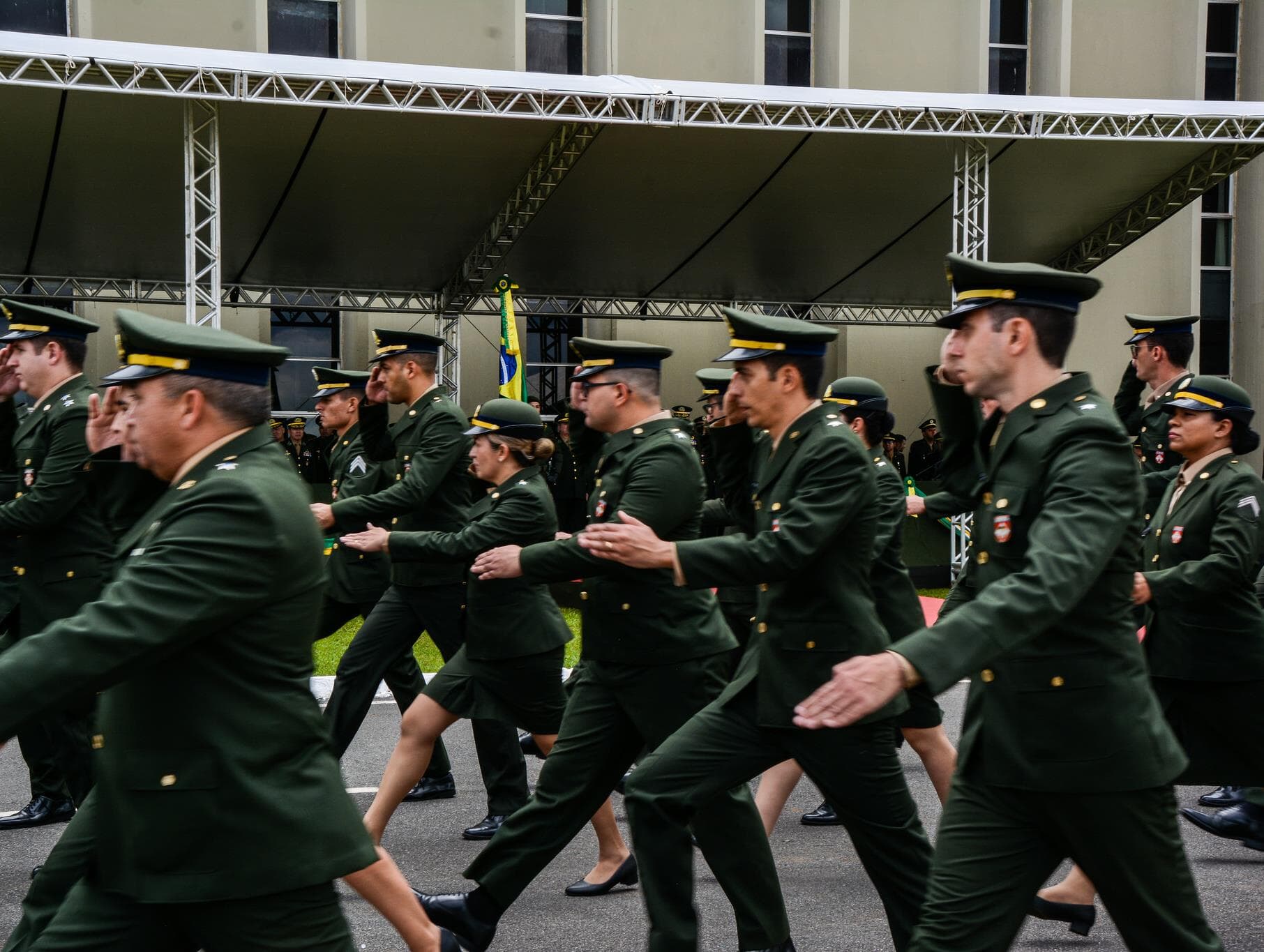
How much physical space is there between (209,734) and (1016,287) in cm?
196

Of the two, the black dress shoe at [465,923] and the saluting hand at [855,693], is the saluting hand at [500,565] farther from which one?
the saluting hand at [855,693]

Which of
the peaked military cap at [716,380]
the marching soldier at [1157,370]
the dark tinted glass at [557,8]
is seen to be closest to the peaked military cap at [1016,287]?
the peaked military cap at [716,380]

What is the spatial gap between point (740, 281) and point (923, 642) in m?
17.5

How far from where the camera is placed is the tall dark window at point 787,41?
75.0 ft

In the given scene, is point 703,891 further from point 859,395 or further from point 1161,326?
point 1161,326

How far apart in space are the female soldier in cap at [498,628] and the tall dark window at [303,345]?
16.2 meters

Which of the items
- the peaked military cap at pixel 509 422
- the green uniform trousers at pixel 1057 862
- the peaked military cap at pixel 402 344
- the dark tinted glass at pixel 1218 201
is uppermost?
the dark tinted glass at pixel 1218 201

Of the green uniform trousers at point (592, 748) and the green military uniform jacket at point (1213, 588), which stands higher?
the green military uniform jacket at point (1213, 588)

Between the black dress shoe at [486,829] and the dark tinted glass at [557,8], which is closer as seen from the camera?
the black dress shoe at [486,829]

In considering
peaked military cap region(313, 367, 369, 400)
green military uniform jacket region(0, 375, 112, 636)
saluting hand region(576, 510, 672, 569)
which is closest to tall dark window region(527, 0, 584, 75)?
peaked military cap region(313, 367, 369, 400)

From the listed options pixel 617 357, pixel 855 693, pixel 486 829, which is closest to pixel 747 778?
pixel 617 357

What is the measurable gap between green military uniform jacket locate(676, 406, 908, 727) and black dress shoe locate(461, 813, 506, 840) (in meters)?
2.26

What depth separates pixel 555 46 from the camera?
2211 cm

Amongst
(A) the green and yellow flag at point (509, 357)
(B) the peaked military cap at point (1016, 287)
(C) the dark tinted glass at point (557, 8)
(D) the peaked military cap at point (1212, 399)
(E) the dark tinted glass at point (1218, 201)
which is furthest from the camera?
(E) the dark tinted glass at point (1218, 201)
